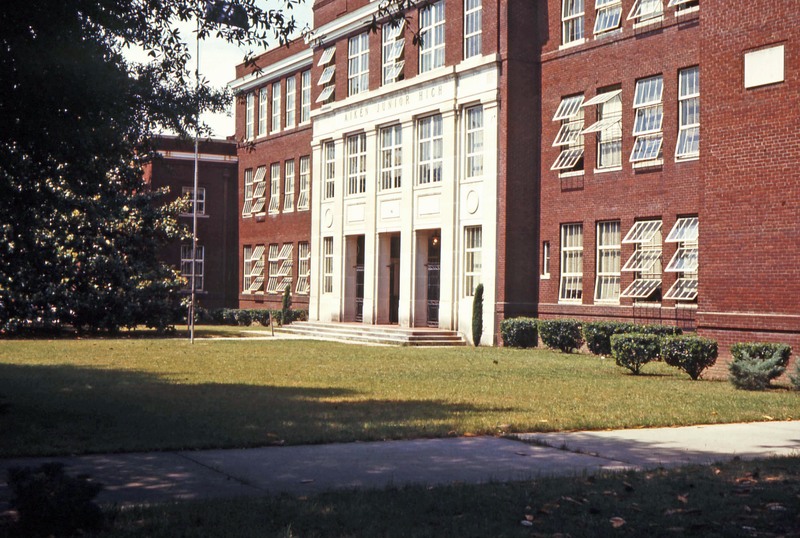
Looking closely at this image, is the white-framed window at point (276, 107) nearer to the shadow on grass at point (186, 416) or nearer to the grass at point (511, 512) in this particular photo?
the shadow on grass at point (186, 416)

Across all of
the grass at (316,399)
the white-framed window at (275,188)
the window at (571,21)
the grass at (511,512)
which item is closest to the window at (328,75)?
the white-framed window at (275,188)

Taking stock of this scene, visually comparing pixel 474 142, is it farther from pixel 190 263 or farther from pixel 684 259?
pixel 190 263

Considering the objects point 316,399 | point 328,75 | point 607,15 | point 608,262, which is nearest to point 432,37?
point 328,75

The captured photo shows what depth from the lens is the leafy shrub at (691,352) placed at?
1986 cm

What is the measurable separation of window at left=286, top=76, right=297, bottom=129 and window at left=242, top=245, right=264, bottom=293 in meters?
6.54

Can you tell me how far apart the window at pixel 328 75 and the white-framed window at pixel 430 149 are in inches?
309

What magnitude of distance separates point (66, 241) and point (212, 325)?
15.9m

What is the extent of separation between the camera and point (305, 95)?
158 feet

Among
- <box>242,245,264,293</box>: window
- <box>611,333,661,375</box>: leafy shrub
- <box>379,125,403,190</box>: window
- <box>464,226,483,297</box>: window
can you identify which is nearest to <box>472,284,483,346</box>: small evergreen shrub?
<box>464,226,483,297</box>: window

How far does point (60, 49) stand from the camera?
1070 cm

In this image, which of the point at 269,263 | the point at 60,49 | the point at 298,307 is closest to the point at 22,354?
the point at 60,49

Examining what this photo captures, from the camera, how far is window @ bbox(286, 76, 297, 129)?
49.2 m

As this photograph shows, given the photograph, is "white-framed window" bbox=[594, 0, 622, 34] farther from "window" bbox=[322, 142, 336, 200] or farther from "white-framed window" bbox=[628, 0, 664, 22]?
"window" bbox=[322, 142, 336, 200]

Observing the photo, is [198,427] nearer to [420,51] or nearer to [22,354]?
[22,354]
